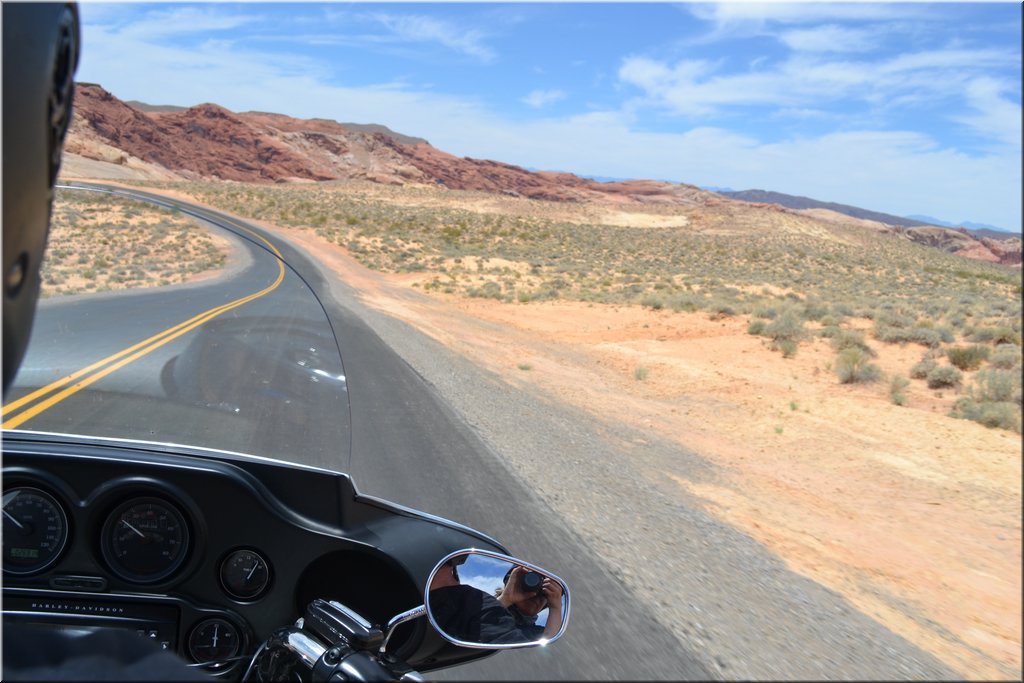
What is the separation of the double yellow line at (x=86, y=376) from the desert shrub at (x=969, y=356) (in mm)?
10164

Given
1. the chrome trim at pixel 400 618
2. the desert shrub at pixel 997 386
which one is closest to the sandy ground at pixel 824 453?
the desert shrub at pixel 997 386

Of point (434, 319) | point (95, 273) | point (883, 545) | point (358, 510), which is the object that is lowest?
point (434, 319)

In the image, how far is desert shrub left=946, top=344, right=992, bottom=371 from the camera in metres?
10.2

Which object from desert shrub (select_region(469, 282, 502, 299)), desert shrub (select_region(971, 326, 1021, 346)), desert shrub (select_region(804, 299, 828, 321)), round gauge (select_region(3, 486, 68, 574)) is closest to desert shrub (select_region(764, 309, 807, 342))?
desert shrub (select_region(804, 299, 828, 321))

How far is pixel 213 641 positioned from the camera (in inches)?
111

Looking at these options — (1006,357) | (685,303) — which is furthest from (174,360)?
(685,303)

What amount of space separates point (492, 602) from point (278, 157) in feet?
394

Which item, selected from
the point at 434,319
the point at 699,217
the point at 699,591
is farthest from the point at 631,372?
the point at 699,217

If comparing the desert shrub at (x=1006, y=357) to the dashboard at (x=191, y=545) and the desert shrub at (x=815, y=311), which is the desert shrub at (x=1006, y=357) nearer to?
the dashboard at (x=191, y=545)

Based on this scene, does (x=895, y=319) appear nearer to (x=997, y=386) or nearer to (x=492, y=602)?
(x=997, y=386)

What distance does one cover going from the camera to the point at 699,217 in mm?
84250

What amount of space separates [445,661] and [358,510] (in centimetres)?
64

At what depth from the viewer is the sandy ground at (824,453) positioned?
2.70m

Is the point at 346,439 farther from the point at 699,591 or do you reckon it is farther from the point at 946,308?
the point at 946,308
